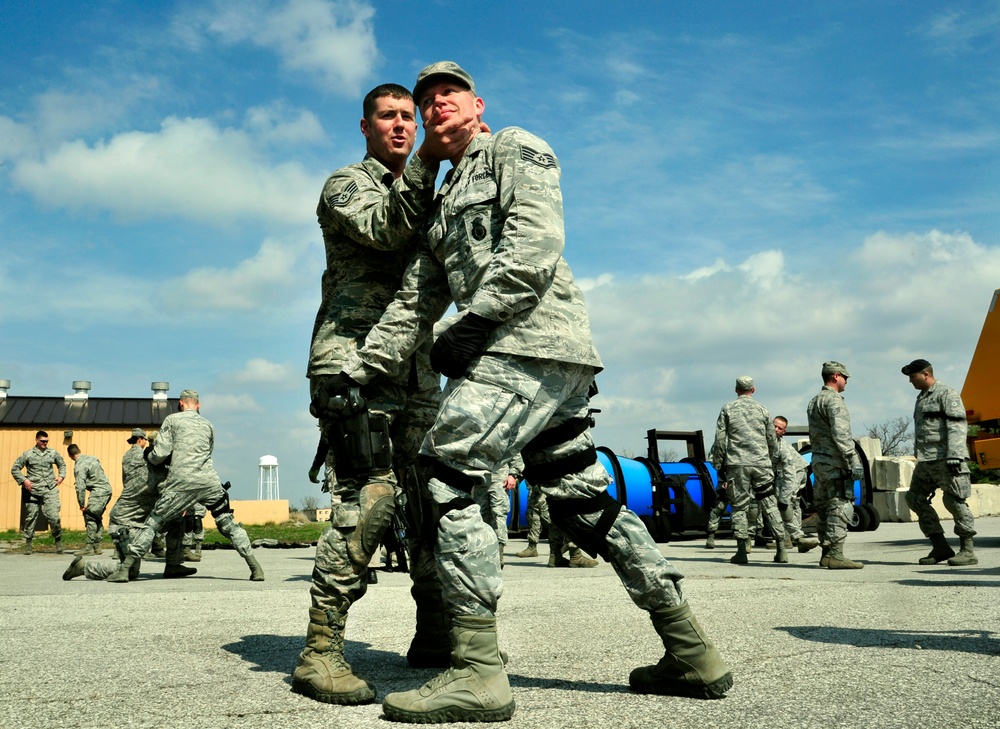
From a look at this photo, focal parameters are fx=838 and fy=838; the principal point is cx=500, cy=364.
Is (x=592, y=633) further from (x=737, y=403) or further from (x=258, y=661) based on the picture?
(x=737, y=403)

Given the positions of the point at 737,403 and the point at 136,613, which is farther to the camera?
the point at 737,403

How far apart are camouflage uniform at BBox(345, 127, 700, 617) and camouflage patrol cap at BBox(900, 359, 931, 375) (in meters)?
7.67

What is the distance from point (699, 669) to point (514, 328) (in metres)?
1.29

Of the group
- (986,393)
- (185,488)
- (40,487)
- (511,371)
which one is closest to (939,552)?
(986,393)

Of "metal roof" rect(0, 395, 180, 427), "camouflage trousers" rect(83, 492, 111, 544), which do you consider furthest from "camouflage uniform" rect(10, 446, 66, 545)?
"metal roof" rect(0, 395, 180, 427)

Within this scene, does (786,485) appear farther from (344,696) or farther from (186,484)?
(344,696)

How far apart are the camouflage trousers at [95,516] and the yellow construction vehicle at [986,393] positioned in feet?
43.6

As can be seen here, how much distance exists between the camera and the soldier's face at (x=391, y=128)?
3781 millimetres

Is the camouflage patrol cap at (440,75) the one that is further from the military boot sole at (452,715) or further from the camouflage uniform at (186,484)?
the camouflage uniform at (186,484)

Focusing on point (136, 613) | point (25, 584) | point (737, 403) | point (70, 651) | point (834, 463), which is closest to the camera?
point (70, 651)

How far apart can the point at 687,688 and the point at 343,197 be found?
7.66 feet

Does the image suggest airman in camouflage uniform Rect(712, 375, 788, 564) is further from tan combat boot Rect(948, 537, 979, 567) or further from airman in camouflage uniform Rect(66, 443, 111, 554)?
airman in camouflage uniform Rect(66, 443, 111, 554)

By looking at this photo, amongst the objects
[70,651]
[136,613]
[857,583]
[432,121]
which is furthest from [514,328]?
[857,583]

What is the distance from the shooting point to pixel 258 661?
11.8ft
